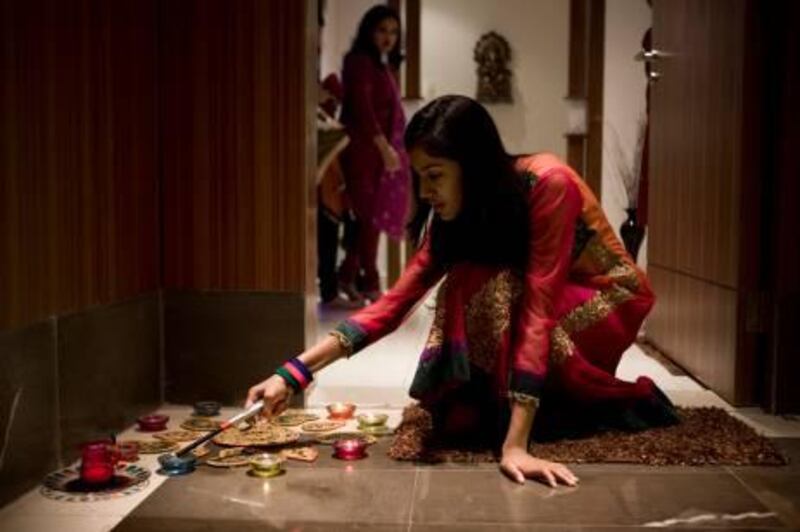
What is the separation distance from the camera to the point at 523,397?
1724 mm

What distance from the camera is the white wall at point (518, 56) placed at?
625 cm

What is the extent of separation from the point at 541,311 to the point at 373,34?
8.51 ft

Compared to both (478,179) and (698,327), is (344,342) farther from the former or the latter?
(698,327)

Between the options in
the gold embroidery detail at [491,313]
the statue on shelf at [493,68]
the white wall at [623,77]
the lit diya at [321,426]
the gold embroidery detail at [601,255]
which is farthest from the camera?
the statue on shelf at [493,68]

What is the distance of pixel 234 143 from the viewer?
2.42 meters

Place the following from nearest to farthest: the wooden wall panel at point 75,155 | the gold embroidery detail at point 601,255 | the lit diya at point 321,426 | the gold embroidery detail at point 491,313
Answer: the wooden wall panel at point 75,155, the gold embroidery detail at point 491,313, the gold embroidery detail at point 601,255, the lit diya at point 321,426

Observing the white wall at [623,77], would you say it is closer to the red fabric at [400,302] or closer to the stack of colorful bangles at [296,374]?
the red fabric at [400,302]

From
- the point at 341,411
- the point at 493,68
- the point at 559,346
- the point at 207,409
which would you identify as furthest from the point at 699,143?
the point at 493,68

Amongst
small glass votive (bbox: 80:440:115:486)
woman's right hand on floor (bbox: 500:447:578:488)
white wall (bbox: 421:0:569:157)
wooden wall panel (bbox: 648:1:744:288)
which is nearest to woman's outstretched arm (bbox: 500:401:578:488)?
woman's right hand on floor (bbox: 500:447:578:488)

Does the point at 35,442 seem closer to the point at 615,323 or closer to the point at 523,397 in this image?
the point at 523,397

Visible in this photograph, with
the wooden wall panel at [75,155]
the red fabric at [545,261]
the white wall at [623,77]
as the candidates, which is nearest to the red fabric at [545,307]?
the red fabric at [545,261]

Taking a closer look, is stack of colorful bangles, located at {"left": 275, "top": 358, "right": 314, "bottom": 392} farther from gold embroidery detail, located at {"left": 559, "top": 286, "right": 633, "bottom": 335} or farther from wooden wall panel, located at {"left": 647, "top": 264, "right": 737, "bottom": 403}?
wooden wall panel, located at {"left": 647, "top": 264, "right": 737, "bottom": 403}

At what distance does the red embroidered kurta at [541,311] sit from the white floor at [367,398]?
0.37 meters

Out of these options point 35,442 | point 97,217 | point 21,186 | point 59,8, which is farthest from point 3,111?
point 35,442
